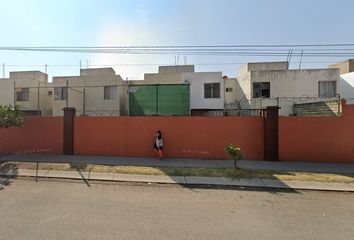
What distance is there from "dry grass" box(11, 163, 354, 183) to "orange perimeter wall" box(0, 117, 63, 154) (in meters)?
3.29

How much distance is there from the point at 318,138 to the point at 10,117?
14.4 metres

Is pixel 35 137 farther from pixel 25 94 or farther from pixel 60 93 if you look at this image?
pixel 25 94

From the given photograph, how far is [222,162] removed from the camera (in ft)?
46.8

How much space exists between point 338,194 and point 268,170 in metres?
3.31

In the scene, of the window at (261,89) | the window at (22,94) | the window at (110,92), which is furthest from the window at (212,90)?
the window at (22,94)

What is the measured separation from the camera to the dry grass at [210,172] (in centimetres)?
1126

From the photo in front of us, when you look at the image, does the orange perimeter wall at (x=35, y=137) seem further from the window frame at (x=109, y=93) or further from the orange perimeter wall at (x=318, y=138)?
the window frame at (x=109, y=93)

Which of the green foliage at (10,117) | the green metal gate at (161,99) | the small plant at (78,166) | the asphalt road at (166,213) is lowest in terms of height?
the asphalt road at (166,213)

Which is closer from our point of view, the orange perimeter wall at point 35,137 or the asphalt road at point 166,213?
A: the asphalt road at point 166,213

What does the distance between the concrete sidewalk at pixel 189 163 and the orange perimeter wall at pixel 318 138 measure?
1.90ft

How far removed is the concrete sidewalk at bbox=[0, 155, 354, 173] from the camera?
13096 millimetres

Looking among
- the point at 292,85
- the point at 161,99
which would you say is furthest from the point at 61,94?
the point at 292,85

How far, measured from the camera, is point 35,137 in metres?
16.2

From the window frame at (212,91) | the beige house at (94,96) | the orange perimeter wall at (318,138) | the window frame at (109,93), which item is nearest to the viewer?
the orange perimeter wall at (318,138)
